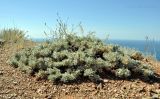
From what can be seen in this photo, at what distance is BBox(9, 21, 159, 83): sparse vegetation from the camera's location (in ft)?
23.7

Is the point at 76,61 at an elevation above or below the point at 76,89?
above

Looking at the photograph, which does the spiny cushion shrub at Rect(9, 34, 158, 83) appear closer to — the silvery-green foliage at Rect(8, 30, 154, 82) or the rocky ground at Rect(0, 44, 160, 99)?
the silvery-green foliage at Rect(8, 30, 154, 82)

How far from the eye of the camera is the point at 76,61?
730 cm

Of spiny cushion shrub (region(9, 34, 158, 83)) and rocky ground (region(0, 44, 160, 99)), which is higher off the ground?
spiny cushion shrub (region(9, 34, 158, 83))

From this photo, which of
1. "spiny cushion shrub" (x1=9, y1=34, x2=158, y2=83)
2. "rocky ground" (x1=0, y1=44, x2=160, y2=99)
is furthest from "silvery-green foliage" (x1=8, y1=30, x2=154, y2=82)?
"rocky ground" (x1=0, y1=44, x2=160, y2=99)

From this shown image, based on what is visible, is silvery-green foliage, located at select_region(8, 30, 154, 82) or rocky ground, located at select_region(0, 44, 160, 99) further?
silvery-green foliage, located at select_region(8, 30, 154, 82)

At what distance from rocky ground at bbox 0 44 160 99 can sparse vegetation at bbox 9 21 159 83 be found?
0.17 metres

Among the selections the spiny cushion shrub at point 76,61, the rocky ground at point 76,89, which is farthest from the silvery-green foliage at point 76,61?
the rocky ground at point 76,89

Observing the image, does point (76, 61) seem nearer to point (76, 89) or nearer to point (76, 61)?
point (76, 61)

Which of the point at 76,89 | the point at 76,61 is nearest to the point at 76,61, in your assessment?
the point at 76,61

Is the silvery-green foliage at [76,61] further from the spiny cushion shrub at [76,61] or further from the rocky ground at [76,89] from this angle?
the rocky ground at [76,89]

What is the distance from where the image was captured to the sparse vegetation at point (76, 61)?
721cm

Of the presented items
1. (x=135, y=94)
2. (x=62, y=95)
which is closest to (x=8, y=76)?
(x=62, y=95)

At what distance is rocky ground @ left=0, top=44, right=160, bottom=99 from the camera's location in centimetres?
659
